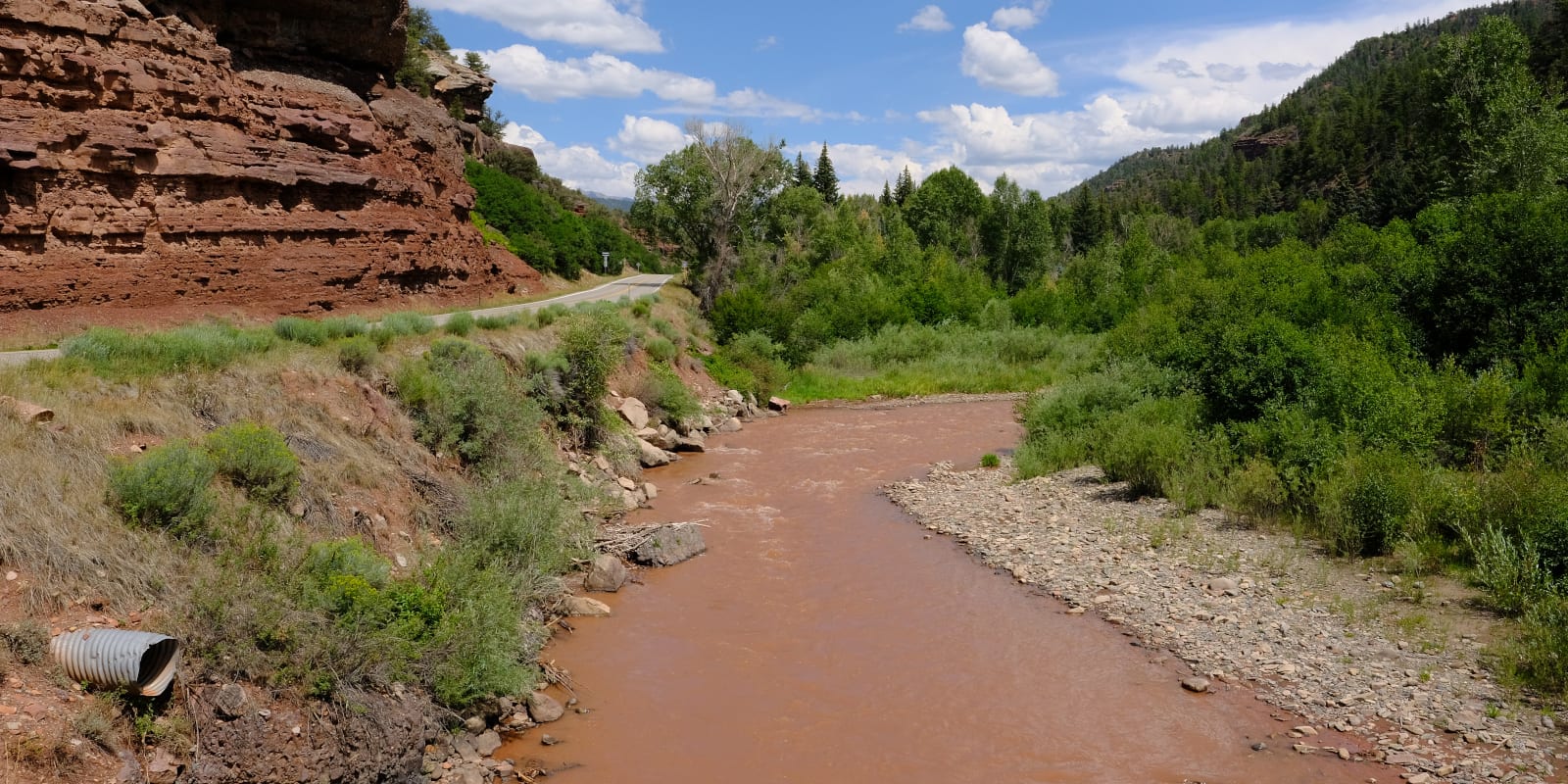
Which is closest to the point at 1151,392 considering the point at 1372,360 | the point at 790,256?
the point at 1372,360

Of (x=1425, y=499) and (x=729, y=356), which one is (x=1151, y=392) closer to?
(x=1425, y=499)

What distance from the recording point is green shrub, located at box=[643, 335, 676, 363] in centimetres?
2989

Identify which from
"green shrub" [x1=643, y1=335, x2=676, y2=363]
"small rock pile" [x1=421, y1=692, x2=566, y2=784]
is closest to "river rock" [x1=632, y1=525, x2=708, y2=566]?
"small rock pile" [x1=421, y1=692, x2=566, y2=784]

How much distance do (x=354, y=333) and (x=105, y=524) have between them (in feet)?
30.7

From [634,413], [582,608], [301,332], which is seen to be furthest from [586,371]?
[582,608]

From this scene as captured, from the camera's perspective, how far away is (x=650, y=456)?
2317 cm

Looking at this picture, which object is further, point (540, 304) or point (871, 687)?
point (540, 304)

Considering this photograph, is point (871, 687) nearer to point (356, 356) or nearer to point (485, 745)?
point (485, 745)

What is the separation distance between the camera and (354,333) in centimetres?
1714

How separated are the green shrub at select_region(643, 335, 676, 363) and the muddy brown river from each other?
13.7 meters

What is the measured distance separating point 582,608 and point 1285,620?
31.9ft

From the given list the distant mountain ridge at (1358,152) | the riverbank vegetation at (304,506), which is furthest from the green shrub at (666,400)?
the distant mountain ridge at (1358,152)

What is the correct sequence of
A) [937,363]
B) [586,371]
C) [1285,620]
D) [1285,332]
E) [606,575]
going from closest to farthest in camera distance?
[1285,620] → [606,575] → [1285,332] → [586,371] → [937,363]

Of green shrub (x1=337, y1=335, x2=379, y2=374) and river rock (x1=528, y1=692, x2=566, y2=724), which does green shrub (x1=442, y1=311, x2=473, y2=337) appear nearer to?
green shrub (x1=337, y1=335, x2=379, y2=374)
